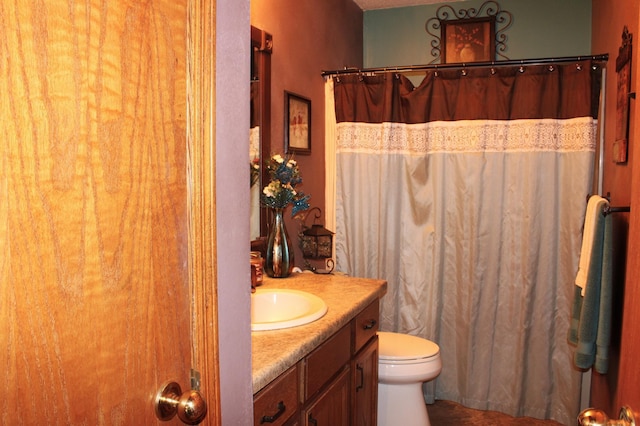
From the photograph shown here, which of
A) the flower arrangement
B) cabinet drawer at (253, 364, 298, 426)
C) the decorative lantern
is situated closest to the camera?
cabinet drawer at (253, 364, 298, 426)

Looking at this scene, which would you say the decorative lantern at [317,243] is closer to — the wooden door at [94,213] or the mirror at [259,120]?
the mirror at [259,120]

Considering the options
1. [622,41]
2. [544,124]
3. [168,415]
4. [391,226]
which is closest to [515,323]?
[391,226]

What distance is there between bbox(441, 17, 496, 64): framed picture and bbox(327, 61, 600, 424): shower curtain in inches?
23.6

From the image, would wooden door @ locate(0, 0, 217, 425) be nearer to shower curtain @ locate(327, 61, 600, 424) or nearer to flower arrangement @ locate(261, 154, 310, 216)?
flower arrangement @ locate(261, 154, 310, 216)

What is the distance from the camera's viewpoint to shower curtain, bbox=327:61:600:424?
275 cm

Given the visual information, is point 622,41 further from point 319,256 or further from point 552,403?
point 552,403

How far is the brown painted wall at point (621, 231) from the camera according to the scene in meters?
0.91

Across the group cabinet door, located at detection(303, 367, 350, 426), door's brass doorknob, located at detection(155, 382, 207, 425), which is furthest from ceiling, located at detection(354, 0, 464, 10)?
door's brass doorknob, located at detection(155, 382, 207, 425)

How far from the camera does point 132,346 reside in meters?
0.75

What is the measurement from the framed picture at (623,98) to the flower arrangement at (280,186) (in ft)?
4.34

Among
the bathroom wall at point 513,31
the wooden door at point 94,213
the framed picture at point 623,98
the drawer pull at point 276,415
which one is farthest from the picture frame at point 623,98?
the wooden door at point 94,213

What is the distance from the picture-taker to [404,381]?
241 cm

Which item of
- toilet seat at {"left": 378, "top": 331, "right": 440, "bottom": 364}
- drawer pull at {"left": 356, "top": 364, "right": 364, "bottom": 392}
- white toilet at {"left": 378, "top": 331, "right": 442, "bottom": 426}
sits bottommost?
white toilet at {"left": 378, "top": 331, "right": 442, "bottom": 426}

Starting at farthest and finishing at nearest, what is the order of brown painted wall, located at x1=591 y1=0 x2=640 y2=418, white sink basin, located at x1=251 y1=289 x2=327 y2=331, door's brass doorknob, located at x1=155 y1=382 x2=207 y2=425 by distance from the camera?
1. white sink basin, located at x1=251 y1=289 x2=327 y2=331
2. brown painted wall, located at x1=591 y1=0 x2=640 y2=418
3. door's brass doorknob, located at x1=155 y1=382 x2=207 y2=425
